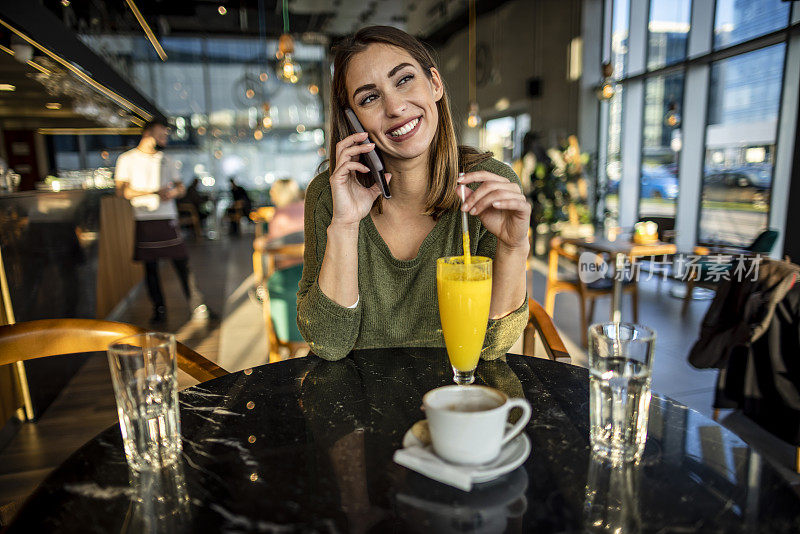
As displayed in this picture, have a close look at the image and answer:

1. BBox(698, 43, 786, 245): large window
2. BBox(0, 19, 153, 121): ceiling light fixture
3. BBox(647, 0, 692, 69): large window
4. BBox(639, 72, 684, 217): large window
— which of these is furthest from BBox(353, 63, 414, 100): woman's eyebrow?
BBox(647, 0, 692, 69): large window

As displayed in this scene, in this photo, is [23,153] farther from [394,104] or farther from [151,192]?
[394,104]

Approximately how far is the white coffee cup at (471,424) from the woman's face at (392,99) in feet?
2.55

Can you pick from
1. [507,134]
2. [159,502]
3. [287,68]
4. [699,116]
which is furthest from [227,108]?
[159,502]

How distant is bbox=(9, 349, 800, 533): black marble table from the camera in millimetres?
572

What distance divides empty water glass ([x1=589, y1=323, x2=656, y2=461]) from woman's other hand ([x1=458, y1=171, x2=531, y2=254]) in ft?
1.07

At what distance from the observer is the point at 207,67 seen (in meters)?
12.4

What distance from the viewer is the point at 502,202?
0.96 metres

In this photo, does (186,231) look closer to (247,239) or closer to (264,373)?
(247,239)

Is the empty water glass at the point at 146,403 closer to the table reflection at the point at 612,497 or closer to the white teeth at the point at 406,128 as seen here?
the table reflection at the point at 612,497

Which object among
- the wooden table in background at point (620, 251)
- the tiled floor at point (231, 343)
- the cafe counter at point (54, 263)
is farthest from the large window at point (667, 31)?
the cafe counter at point (54, 263)

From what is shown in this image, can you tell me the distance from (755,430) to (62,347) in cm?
285

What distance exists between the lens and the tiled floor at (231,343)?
234cm

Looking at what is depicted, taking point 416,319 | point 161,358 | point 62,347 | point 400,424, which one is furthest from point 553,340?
point 62,347

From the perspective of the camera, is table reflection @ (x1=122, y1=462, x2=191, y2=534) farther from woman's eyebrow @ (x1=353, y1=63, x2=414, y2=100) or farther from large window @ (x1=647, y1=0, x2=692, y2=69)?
large window @ (x1=647, y1=0, x2=692, y2=69)
